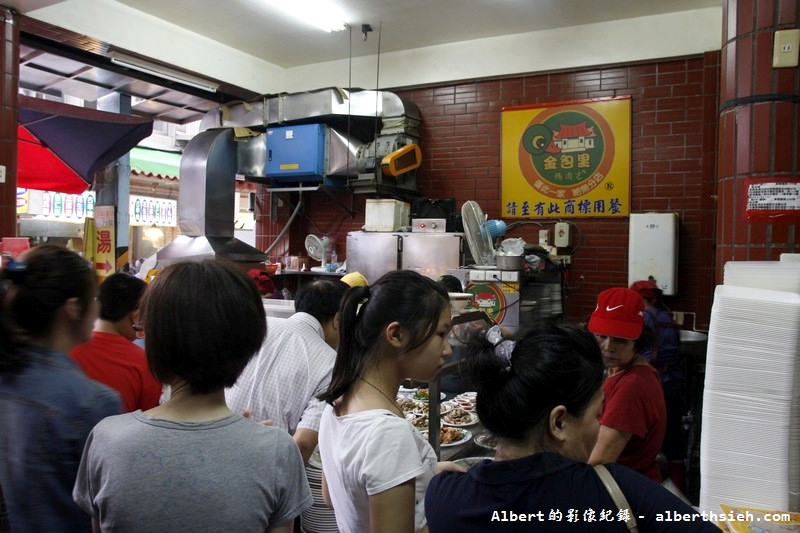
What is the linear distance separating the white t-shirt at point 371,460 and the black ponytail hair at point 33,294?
736 millimetres

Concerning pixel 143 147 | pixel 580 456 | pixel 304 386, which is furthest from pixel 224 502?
pixel 143 147

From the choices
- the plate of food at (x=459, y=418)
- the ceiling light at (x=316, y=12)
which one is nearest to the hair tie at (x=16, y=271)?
the plate of food at (x=459, y=418)

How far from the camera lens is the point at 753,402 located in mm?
1694

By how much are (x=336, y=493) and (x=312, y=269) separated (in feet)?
17.2

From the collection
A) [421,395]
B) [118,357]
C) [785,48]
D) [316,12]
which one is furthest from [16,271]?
[316,12]

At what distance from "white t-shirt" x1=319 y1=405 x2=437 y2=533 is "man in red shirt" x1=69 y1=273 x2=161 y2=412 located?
0.83 m

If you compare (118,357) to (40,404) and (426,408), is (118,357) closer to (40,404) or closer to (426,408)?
(40,404)

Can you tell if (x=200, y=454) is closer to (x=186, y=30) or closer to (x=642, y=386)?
(x=642, y=386)

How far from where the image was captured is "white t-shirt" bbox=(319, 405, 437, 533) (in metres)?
1.19

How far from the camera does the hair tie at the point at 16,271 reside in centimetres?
133

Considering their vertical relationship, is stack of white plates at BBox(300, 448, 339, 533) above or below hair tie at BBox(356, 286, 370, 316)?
below

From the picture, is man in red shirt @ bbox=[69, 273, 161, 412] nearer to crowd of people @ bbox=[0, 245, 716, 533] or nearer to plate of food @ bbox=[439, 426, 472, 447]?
crowd of people @ bbox=[0, 245, 716, 533]

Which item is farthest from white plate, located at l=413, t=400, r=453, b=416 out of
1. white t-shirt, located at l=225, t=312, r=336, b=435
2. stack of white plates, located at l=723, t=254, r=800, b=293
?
stack of white plates, located at l=723, t=254, r=800, b=293

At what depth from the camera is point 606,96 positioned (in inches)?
215
